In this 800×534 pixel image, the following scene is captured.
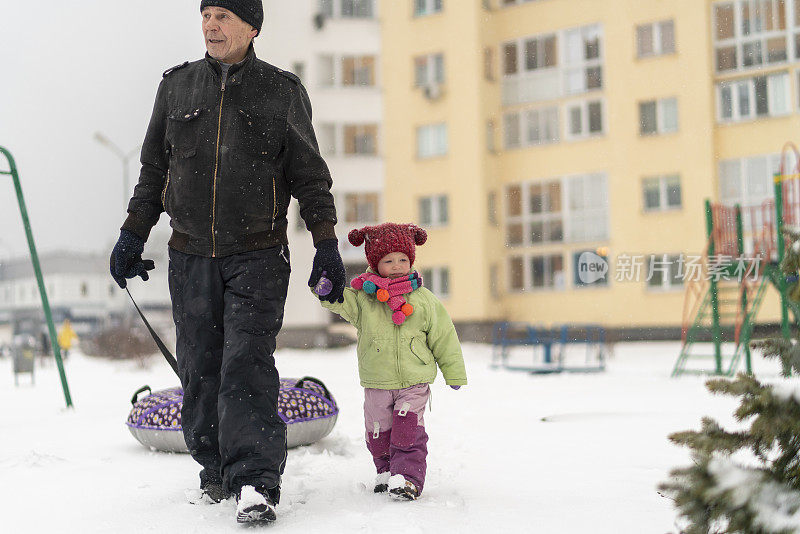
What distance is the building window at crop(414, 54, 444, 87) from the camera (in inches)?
896

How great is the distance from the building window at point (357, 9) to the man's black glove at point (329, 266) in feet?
73.2

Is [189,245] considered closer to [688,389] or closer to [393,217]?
[688,389]

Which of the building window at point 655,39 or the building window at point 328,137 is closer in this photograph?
the building window at point 655,39

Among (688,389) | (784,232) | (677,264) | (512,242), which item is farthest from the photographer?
(512,242)

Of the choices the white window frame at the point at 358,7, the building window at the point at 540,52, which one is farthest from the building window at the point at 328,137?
the building window at the point at 540,52

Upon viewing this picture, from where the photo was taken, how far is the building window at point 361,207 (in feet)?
77.7

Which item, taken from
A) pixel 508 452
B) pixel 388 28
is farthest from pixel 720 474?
pixel 388 28

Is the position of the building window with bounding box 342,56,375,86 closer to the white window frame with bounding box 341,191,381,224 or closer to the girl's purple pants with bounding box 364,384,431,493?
the white window frame with bounding box 341,191,381,224

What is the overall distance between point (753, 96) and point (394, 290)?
19.0 m

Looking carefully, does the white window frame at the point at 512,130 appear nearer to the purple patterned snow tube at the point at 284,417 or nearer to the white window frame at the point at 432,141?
the white window frame at the point at 432,141

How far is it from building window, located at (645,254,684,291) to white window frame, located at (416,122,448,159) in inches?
252

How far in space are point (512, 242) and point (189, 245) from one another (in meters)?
20.1

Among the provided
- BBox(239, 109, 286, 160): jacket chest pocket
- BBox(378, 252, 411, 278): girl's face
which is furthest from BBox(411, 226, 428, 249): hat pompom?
BBox(239, 109, 286, 160): jacket chest pocket

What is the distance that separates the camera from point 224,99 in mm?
2994
